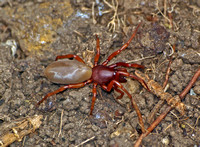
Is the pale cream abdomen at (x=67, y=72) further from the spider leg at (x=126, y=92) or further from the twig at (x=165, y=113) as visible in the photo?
the twig at (x=165, y=113)

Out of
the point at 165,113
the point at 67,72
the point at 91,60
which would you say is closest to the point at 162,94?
the point at 165,113

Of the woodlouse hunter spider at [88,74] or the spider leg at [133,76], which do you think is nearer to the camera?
the spider leg at [133,76]

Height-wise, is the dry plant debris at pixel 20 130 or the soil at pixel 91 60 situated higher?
the soil at pixel 91 60

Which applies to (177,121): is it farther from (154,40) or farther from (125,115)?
(154,40)

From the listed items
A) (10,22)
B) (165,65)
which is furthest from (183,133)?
(10,22)

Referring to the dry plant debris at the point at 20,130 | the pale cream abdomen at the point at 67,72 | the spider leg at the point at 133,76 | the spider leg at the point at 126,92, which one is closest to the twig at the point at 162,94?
the spider leg at the point at 133,76
